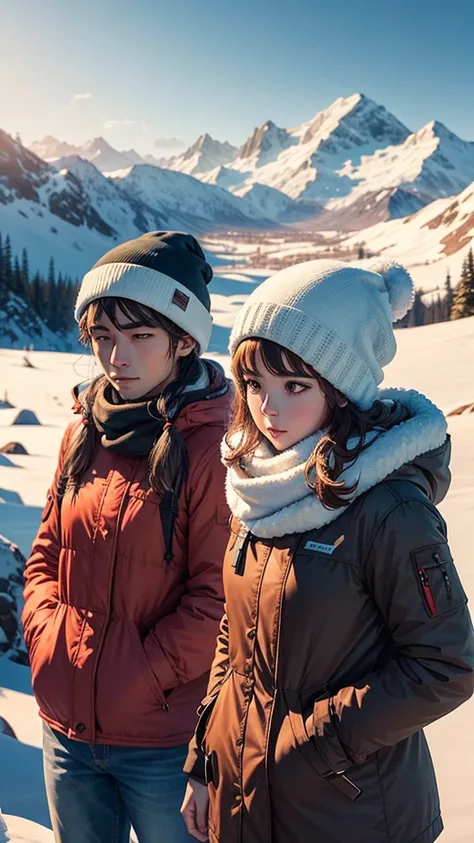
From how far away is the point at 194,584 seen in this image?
2.12 m

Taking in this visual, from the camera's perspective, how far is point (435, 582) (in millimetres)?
1533

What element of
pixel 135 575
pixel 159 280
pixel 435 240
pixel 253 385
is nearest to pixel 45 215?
pixel 435 240

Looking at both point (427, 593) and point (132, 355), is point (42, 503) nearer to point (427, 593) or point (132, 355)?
point (132, 355)

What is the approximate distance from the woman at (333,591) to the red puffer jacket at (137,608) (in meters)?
0.27

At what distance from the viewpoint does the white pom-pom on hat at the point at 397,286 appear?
1873 millimetres

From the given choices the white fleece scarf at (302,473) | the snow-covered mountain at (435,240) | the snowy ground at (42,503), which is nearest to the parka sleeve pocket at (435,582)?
the white fleece scarf at (302,473)

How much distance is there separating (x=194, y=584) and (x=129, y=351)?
2.46 feet

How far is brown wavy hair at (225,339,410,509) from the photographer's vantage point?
1.60 meters

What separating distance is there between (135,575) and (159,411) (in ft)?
1.67

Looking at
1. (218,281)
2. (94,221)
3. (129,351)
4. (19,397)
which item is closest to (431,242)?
(218,281)

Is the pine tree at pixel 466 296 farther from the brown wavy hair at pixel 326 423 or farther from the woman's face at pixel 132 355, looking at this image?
the brown wavy hair at pixel 326 423

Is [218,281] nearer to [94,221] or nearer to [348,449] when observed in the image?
[94,221]

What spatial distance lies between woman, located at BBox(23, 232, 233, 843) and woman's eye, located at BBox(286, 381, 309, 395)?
0.50 m

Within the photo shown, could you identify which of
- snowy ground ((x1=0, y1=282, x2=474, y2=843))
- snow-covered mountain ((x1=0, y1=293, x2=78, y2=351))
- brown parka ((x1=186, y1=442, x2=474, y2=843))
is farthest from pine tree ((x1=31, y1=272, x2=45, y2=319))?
brown parka ((x1=186, y1=442, x2=474, y2=843))
